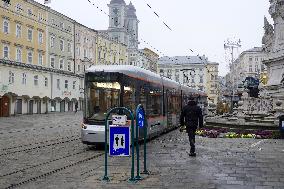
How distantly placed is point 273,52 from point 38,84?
34.5 metres

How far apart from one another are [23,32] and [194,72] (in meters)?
84.2

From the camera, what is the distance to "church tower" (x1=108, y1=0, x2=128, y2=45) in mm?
100938

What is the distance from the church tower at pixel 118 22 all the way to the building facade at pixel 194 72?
31.1m

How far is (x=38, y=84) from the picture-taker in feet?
178

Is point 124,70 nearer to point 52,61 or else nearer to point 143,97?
point 143,97

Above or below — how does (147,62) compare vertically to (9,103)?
above

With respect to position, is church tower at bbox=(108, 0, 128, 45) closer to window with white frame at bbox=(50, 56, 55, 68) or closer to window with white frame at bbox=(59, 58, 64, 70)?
window with white frame at bbox=(59, 58, 64, 70)

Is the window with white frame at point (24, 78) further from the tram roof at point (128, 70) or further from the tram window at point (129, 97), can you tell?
the tram window at point (129, 97)

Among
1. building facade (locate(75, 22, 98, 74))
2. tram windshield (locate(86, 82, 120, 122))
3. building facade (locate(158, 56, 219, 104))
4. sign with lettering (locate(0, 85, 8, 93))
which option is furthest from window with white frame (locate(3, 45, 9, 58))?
building facade (locate(158, 56, 219, 104))

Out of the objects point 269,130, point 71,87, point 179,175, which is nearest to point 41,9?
point 71,87

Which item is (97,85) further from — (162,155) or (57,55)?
(57,55)

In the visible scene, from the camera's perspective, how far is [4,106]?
155 feet

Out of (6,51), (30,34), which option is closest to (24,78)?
(6,51)

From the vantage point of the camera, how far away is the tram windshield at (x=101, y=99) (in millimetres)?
15477
